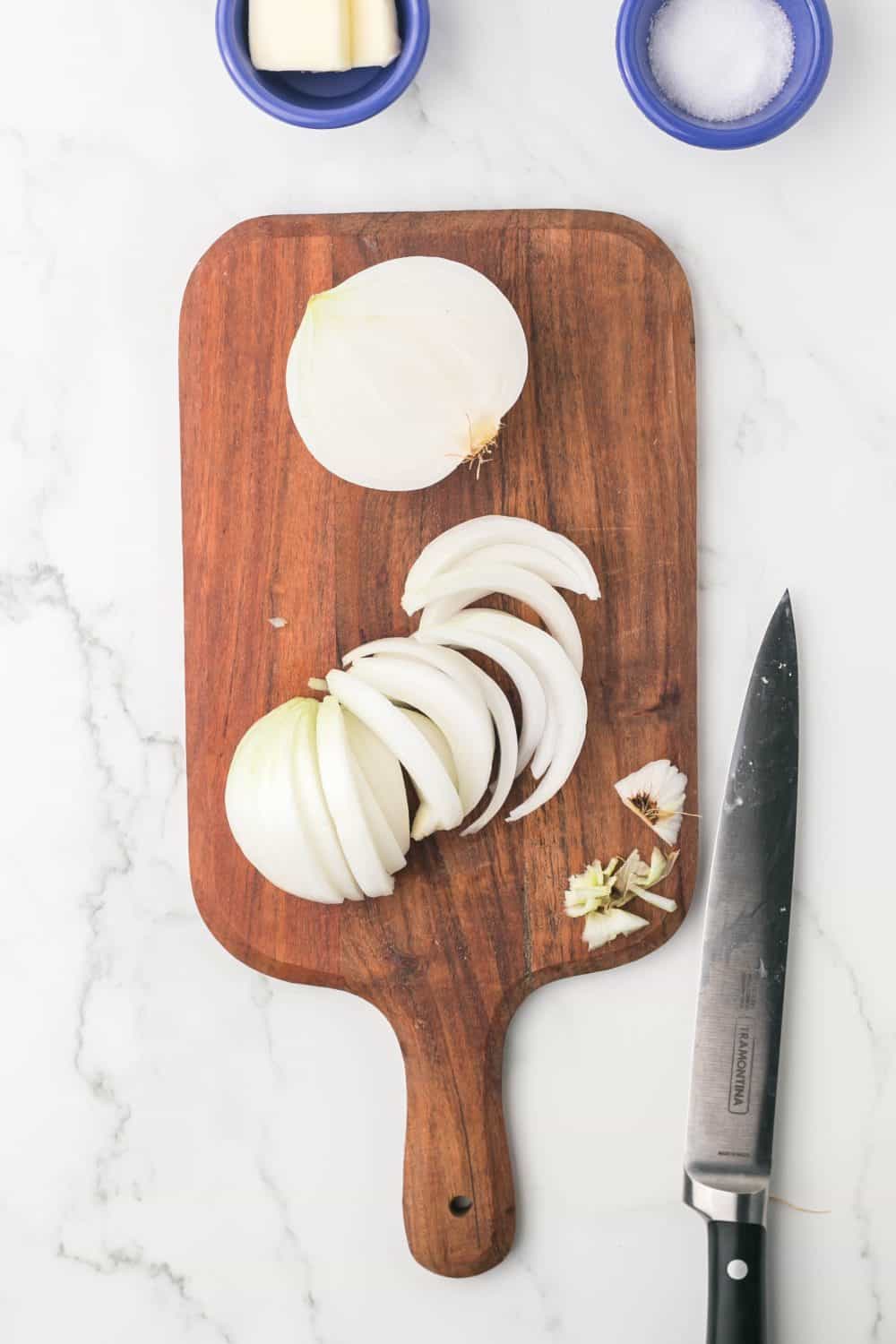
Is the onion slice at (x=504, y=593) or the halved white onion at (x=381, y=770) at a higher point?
the onion slice at (x=504, y=593)

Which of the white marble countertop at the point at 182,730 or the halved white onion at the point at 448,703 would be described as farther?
the white marble countertop at the point at 182,730

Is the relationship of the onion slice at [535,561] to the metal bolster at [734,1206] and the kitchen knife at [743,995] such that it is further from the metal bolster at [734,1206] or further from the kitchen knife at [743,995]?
the metal bolster at [734,1206]

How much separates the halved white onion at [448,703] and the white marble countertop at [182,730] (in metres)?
0.24

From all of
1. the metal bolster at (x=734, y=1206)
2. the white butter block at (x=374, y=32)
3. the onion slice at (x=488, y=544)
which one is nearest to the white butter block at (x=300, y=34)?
the white butter block at (x=374, y=32)

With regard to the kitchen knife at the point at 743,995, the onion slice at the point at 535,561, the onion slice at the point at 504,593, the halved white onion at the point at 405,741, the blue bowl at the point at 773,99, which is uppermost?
the blue bowl at the point at 773,99

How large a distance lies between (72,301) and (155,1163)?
887 millimetres

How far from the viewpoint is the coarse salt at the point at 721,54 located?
1021 millimetres

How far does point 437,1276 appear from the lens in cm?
109

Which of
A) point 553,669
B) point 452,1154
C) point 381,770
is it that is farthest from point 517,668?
point 452,1154

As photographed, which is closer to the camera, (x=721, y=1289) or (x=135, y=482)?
(x=721, y=1289)

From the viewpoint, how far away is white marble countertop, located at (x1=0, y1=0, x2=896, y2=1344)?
3.56ft

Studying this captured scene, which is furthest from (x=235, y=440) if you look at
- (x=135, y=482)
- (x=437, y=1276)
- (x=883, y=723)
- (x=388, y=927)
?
(x=437, y=1276)

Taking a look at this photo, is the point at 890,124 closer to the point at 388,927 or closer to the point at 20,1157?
the point at 388,927

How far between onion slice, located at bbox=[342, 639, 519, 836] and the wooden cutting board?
0.05 meters
